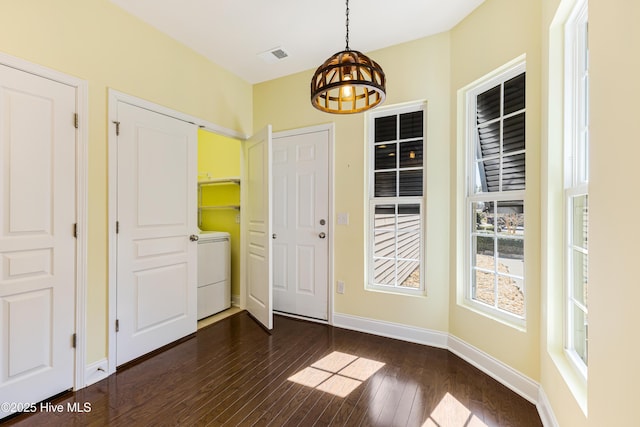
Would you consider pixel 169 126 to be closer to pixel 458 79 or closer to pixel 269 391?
pixel 269 391

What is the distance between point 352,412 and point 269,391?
570mm

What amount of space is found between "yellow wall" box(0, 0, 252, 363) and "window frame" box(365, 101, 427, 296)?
1857 mm

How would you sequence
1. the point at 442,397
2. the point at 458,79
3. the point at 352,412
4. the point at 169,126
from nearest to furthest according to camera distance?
the point at 352,412, the point at 442,397, the point at 458,79, the point at 169,126

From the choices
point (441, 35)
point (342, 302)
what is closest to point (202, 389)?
point (342, 302)

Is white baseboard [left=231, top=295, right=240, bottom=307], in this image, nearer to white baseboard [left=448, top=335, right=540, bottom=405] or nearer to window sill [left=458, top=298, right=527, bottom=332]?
white baseboard [left=448, top=335, right=540, bottom=405]

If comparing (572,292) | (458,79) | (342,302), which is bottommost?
(342,302)

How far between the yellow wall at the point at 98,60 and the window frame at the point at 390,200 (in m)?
1.86

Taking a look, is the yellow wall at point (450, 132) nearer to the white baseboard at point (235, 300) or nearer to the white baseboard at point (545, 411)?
the white baseboard at point (545, 411)

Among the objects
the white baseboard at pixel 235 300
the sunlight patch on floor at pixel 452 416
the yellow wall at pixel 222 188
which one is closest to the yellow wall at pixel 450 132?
the sunlight patch on floor at pixel 452 416

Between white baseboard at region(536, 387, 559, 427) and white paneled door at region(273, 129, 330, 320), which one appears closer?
white baseboard at region(536, 387, 559, 427)

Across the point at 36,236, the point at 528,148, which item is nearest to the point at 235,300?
the point at 36,236

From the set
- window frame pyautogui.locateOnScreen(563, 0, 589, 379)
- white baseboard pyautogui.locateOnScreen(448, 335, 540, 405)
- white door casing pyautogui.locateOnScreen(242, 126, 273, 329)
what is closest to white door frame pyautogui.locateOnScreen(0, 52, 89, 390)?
white door casing pyautogui.locateOnScreen(242, 126, 273, 329)

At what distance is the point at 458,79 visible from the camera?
242 centimetres

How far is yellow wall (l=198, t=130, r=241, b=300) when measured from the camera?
3.75 metres
